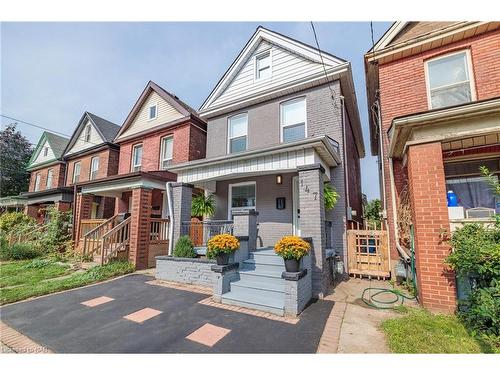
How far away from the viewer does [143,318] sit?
4.13 m

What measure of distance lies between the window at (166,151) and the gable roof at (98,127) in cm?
493

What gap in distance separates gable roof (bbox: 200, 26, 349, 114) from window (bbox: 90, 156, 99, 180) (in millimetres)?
9097

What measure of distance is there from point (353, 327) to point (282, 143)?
415 cm

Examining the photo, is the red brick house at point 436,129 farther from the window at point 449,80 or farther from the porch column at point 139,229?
the porch column at point 139,229

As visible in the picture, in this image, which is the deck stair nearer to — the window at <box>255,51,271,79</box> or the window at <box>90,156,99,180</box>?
the window at <box>255,51,271,79</box>

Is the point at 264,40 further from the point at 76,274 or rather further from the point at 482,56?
the point at 76,274

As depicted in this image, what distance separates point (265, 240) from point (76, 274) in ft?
20.2

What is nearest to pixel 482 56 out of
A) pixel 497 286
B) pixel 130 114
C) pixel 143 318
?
pixel 497 286

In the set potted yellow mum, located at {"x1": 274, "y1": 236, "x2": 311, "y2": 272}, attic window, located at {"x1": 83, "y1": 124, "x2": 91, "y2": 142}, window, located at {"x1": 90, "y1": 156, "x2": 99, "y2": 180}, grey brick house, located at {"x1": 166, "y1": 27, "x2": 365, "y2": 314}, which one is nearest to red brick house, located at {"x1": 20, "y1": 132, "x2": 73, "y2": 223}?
window, located at {"x1": 90, "y1": 156, "x2": 99, "y2": 180}

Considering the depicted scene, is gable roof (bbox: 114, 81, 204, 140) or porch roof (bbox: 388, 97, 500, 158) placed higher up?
gable roof (bbox: 114, 81, 204, 140)

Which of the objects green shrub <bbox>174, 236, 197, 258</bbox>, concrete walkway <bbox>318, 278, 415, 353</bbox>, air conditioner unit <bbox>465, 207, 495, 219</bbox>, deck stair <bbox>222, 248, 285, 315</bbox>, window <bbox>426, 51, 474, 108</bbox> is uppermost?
window <bbox>426, 51, 474, 108</bbox>

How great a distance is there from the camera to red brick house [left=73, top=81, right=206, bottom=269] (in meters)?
8.33

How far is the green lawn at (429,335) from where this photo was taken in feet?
9.70

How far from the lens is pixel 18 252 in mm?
10250
